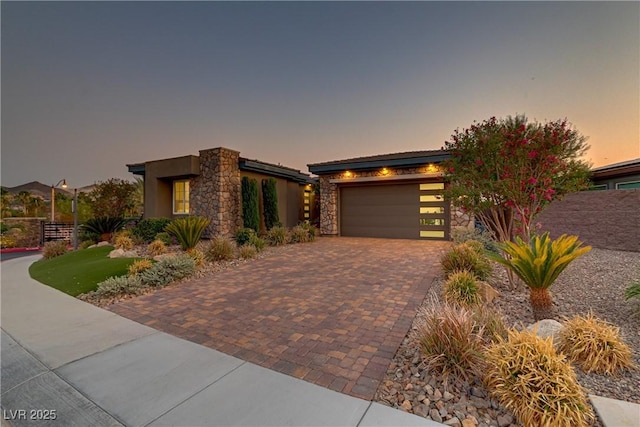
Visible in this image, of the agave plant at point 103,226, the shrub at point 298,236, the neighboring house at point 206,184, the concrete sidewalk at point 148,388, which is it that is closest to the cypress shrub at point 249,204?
the neighboring house at point 206,184

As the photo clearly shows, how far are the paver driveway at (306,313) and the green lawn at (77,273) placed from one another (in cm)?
186

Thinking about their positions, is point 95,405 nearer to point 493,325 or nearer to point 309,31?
point 493,325

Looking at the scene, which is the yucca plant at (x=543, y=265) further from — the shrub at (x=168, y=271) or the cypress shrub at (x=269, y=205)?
the cypress shrub at (x=269, y=205)

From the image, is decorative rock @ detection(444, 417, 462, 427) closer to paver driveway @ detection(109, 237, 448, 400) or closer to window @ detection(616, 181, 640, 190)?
paver driveway @ detection(109, 237, 448, 400)

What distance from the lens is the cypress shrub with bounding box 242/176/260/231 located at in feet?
39.1

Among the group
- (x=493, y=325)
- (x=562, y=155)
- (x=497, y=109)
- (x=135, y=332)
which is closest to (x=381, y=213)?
(x=497, y=109)

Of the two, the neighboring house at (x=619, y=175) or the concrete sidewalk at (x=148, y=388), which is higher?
the neighboring house at (x=619, y=175)

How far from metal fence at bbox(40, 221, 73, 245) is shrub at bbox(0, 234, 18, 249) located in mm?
1088

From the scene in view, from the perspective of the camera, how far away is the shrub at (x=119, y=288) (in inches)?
205

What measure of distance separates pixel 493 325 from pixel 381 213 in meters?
10.1

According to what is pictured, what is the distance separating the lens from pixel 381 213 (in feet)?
42.6

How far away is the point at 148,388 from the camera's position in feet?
7.82

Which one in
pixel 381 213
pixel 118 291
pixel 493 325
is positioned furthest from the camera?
pixel 381 213

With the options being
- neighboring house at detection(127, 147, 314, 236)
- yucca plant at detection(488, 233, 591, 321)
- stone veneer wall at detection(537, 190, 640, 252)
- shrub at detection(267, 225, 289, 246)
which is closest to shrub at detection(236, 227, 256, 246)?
shrub at detection(267, 225, 289, 246)
